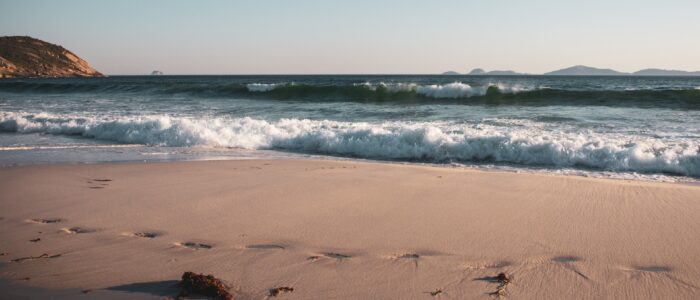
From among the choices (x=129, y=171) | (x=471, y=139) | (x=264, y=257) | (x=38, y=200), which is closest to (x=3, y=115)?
(x=129, y=171)

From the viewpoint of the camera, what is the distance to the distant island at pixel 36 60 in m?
69.5

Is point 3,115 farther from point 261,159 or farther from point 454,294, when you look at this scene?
point 454,294

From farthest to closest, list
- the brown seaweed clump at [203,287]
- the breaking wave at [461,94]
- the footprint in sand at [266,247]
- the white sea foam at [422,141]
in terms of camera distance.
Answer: the breaking wave at [461,94], the white sea foam at [422,141], the footprint in sand at [266,247], the brown seaweed clump at [203,287]

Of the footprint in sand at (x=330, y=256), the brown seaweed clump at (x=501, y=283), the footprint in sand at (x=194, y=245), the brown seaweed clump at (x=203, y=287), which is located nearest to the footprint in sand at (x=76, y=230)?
the footprint in sand at (x=194, y=245)

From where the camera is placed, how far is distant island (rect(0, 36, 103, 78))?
6950cm

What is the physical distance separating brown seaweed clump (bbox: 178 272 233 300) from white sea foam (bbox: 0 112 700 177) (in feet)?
18.7

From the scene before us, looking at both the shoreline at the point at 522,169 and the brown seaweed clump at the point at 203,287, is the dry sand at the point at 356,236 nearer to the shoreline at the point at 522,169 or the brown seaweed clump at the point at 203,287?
the brown seaweed clump at the point at 203,287

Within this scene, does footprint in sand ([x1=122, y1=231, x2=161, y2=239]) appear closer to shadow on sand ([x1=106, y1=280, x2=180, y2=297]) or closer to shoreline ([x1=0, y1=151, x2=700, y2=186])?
shadow on sand ([x1=106, y1=280, x2=180, y2=297])

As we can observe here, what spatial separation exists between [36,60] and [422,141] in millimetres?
84079

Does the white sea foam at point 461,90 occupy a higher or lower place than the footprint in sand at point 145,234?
higher

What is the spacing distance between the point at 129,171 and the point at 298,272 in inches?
163

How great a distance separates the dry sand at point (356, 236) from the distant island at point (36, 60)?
73487 mm

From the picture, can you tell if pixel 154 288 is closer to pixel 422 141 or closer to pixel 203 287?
pixel 203 287

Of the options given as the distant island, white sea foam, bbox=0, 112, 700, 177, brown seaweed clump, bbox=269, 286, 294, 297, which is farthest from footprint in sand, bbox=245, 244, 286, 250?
the distant island
